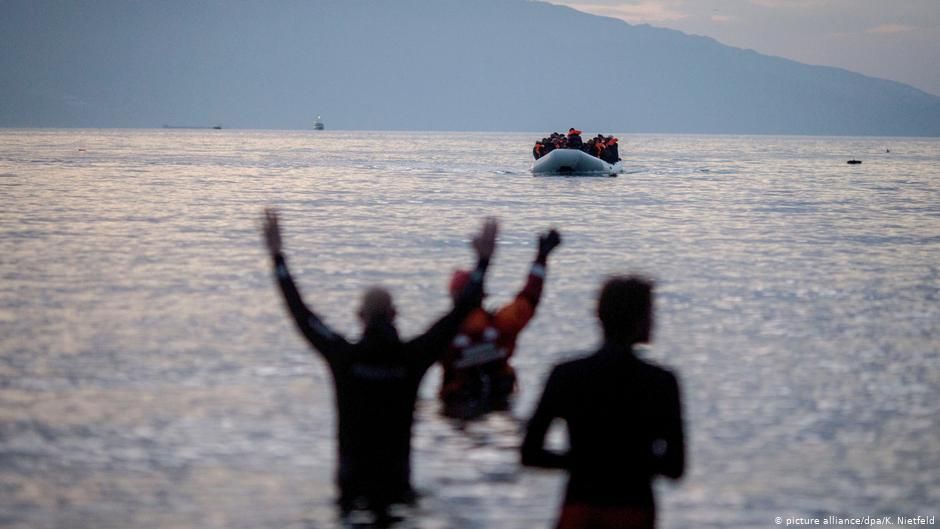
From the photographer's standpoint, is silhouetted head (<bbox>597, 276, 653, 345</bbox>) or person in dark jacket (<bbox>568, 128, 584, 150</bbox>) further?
person in dark jacket (<bbox>568, 128, 584, 150</bbox>)

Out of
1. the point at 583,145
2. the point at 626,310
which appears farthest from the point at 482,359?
the point at 583,145

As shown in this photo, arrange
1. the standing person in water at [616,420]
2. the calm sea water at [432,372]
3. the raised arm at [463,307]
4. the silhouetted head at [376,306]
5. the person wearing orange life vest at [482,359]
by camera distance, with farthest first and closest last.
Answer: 1. the person wearing orange life vest at [482,359]
2. the calm sea water at [432,372]
3. the silhouetted head at [376,306]
4. the raised arm at [463,307]
5. the standing person in water at [616,420]

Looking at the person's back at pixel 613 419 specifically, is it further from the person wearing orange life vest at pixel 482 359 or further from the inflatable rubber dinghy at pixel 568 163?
the inflatable rubber dinghy at pixel 568 163

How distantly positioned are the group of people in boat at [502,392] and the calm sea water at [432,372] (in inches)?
17.3

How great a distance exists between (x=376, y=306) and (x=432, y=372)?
5.54 metres

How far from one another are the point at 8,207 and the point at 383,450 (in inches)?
1241

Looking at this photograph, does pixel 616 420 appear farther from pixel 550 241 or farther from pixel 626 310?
pixel 550 241

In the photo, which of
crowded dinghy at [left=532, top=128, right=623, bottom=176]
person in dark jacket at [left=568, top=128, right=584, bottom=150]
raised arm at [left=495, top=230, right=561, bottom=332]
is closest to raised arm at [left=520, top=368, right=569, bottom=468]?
raised arm at [left=495, top=230, right=561, bottom=332]

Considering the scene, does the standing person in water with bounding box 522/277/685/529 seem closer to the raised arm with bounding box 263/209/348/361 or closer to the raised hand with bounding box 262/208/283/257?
the raised arm with bounding box 263/209/348/361

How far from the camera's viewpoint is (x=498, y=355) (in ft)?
34.7

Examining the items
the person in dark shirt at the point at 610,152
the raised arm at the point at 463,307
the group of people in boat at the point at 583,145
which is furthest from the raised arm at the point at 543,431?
the person in dark shirt at the point at 610,152

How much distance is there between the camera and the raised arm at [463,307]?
684 cm

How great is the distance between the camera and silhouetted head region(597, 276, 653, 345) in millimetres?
5035

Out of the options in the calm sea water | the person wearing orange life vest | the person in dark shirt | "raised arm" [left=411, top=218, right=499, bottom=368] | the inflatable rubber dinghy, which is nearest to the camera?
"raised arm" [left=411, top=218, right=499, bottom=368]
